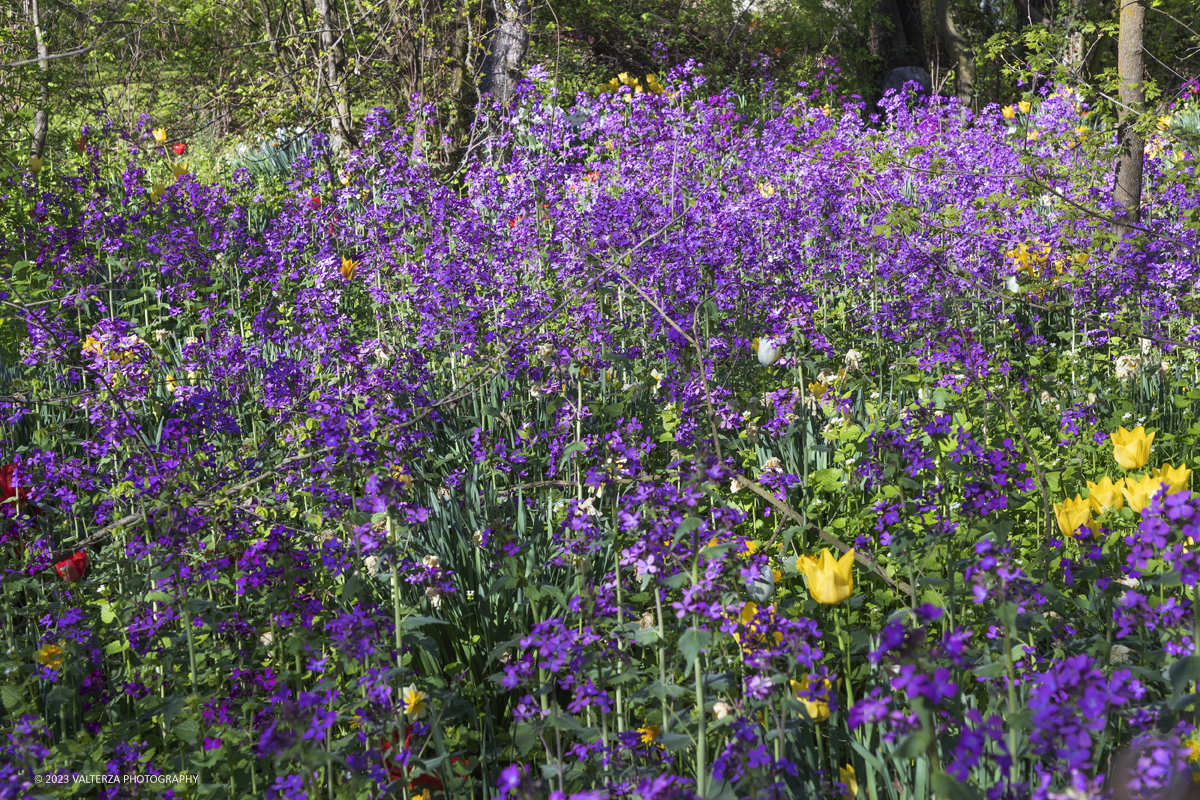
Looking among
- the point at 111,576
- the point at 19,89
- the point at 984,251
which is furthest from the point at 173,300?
the point at 984,251

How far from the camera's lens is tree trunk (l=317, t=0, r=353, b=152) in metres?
7.54

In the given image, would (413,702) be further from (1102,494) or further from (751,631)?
(1102,494)

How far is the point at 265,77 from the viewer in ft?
26.5

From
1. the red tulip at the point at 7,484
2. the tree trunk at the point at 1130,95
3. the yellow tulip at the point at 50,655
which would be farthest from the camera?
the tree trunk at the point at 1130,95

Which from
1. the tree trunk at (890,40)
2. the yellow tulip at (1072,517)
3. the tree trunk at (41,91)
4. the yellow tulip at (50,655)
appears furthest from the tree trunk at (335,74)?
the tree trunk at (890,40)

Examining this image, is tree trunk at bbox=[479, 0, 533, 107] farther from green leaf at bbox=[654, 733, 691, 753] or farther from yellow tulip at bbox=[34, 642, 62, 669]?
green leaf at bbox=[654, 733, 691, 753]

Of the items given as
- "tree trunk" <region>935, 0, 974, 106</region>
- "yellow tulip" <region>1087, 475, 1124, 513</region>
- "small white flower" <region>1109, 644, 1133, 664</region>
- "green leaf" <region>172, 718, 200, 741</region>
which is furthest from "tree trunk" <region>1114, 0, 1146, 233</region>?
"tree trunk" <region>935, 0, 974, 106</region>

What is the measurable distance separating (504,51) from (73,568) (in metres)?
6.79

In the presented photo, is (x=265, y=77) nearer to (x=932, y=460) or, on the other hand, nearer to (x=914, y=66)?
(x=932, y=460)

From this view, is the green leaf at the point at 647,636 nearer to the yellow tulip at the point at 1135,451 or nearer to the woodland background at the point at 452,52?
the yellow tulip at the point at 1135,451

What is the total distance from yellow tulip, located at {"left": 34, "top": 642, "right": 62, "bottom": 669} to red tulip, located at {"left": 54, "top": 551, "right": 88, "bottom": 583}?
0.28 m

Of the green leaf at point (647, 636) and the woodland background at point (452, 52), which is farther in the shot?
the woodland background at point (452, 52)

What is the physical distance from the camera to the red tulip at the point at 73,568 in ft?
7.48

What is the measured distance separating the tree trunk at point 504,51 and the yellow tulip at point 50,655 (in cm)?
663
